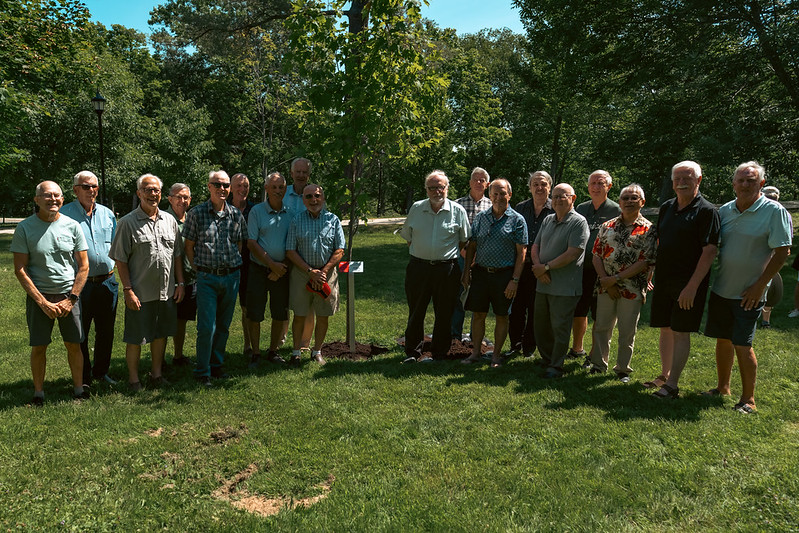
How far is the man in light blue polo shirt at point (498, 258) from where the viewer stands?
20.0 ft

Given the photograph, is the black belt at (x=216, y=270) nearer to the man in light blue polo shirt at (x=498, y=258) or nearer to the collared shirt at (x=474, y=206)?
the man in light blue polo shirt at (x=498, y=258)

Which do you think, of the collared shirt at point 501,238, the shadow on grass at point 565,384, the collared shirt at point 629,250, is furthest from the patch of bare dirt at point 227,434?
the collared shirt at point 629,250

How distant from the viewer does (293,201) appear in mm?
6383

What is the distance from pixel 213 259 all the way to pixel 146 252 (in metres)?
0.62

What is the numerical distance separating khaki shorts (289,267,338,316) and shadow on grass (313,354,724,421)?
68cm

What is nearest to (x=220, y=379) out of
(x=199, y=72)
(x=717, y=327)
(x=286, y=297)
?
(x=286, y=297)

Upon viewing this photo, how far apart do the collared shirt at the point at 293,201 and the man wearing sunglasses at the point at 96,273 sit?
1.85 meters

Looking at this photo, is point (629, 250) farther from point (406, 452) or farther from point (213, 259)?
point (213, 259)

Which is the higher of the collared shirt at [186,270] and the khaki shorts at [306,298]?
the collared shirt at [186,270]

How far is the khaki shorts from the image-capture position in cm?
620

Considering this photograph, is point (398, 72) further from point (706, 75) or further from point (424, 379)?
point (706, 75)

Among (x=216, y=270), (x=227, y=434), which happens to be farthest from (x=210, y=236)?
(x=227, y=434)

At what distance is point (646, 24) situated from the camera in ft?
48.9

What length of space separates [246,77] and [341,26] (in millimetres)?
28262
